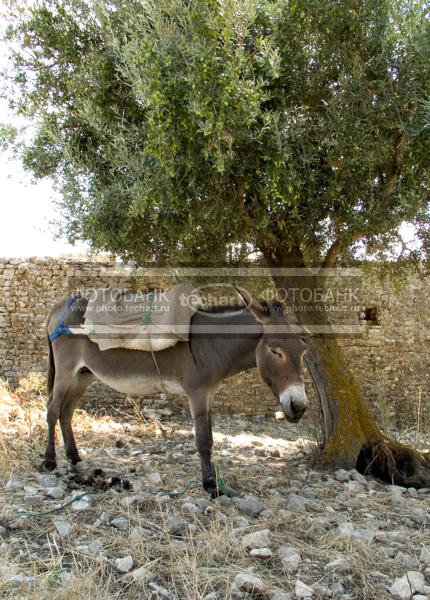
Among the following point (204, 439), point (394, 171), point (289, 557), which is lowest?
point (289, 557)

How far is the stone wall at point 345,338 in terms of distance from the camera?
36.7 feet

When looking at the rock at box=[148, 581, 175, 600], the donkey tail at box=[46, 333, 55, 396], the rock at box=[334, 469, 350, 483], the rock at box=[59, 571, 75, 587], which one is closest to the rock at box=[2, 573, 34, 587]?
the rock at box=[59, 571, 75, 587]

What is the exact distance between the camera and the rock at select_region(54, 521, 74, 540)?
401 cm

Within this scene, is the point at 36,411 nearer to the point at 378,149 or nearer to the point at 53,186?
the point at 53,186

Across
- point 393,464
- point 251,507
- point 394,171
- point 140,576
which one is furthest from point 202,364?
point 394,171

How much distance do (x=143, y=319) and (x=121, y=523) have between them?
205 cm

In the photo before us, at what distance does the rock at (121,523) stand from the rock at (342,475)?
274cm

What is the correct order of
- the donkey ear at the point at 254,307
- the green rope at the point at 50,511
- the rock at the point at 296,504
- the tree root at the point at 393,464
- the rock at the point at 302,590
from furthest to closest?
the tree root at the point at 393,464 < the donkey ear at the point at 254,307 < the rock at the point at 296,504 < the green rope at the point at 50,511 < the rock at the point at 302,590

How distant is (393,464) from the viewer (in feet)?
20.8

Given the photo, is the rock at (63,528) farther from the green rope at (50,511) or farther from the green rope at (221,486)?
the green rope at (221,486)

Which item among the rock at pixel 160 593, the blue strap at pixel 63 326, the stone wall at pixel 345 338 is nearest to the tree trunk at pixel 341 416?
the blue strap at pixel 63 326

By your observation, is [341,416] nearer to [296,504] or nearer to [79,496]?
[296,504]

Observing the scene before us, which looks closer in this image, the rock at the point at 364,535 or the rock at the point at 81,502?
the rock at the point at 364,535

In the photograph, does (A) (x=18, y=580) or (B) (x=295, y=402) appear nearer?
(A) (x=18, y=580)
